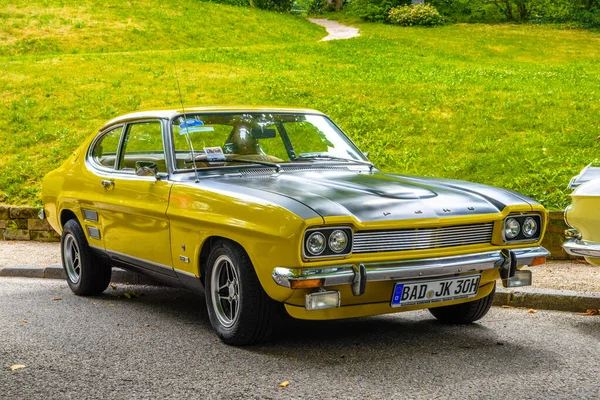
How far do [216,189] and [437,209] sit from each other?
1.52 meters

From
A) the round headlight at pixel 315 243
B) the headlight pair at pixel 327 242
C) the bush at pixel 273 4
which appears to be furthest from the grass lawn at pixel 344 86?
the bush at pixel 273 4

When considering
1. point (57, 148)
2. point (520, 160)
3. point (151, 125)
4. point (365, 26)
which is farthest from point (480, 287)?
point (365, 26)

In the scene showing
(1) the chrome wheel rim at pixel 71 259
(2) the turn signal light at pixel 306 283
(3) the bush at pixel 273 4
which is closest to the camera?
(2) the turn signal light at pixel 306 283

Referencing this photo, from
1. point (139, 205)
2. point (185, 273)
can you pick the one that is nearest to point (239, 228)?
point (185, 273)

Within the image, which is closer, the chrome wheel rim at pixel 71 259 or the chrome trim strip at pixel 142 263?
the chrome trim strip at pixel 142 263

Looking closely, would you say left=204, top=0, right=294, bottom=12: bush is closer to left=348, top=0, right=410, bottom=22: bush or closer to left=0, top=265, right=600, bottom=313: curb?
left=348, top=0, right=410, bottom=22: bush

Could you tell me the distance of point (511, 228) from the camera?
573 cm

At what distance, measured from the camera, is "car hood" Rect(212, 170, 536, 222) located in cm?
521

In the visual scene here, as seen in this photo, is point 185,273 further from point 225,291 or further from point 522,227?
point 522,227

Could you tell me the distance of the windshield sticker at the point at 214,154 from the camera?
20.9 feet

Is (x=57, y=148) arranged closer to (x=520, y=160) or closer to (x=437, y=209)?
(x=520, y=160)

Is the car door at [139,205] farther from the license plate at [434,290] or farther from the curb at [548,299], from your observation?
the curb at [548,299]

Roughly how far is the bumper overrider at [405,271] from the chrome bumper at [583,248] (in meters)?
0.51

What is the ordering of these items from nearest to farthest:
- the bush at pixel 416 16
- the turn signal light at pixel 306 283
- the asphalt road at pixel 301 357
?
the asphalt road at pixel 301 357 → the turn signal light at pixel 306 283 → the bush at pixel 416 16
